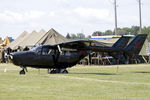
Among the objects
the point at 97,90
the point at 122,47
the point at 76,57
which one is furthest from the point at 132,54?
the point at 97,90

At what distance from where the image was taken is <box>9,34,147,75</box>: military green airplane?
32.3 m

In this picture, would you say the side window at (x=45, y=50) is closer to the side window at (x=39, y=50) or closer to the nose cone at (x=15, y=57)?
the side window at (x=39, y=50)

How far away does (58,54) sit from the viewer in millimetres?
34031

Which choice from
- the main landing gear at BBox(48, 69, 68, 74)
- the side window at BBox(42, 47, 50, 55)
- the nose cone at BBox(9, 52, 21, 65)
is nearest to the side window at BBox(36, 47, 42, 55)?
the side window at BBox(42, 47, 50, 55)

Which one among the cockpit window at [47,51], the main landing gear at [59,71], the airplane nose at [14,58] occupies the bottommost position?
the main landing gear at [59,71]

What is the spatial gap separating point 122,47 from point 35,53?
8.34 metres

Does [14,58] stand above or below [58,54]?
below

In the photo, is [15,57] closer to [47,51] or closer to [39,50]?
[39,50]

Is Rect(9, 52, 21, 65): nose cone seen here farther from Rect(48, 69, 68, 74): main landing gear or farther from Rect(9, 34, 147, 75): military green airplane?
Answer: Rect(48, 69, 68, 74): main landing gear

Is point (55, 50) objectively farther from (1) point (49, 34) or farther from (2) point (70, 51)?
(1) point (49, 34)

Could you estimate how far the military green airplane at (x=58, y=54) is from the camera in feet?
106

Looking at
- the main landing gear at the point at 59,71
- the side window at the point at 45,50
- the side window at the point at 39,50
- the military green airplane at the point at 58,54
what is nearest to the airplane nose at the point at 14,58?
the military green airplane at the point at 58,54

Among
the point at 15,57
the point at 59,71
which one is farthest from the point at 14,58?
the point at 59,71

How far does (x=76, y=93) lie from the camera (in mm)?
17031
